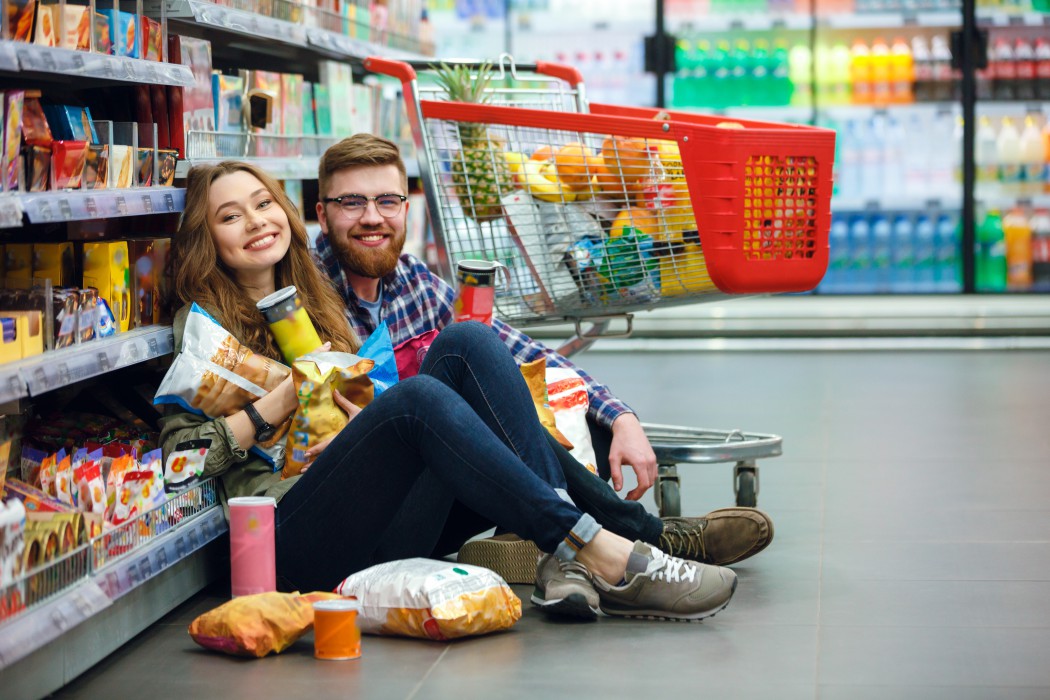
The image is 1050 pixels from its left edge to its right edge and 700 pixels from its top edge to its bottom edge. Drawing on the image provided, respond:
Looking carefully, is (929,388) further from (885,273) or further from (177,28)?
(177,28)

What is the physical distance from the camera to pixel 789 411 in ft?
17.2

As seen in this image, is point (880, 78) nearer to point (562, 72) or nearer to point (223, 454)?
point (562, 72)

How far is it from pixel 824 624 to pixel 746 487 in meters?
0.82

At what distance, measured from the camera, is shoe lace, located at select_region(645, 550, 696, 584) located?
2.61m

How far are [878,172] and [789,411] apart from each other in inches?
117

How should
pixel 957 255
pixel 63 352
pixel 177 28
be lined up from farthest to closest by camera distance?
pixel 957 255
pixel 177 28
pixel 63 352

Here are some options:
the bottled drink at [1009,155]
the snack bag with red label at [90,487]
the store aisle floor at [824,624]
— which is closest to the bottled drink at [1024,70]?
the bottled drink at [1009,155]

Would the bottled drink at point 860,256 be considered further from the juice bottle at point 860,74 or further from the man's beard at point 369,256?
the man's beard at point 369,256

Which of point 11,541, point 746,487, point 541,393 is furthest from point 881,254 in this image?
point 11,541

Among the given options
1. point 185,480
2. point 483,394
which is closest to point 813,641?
point 483,394

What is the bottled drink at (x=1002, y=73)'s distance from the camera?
7.47 m

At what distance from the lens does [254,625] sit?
2455mm

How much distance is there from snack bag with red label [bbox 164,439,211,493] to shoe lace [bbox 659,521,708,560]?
969mm

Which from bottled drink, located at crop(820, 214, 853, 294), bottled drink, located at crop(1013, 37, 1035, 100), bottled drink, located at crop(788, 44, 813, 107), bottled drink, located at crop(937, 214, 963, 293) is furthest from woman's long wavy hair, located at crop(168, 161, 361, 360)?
bottled drink, located at crop(1013, 37, 1035, 100)
